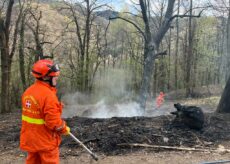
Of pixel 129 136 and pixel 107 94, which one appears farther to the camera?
pixel 107 94

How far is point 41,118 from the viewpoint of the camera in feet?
16.4

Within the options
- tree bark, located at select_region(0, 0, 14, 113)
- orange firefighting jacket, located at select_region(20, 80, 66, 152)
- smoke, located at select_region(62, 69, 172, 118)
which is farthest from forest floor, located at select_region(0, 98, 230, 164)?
smoke, located at select_region(62, 69, 172, 118)

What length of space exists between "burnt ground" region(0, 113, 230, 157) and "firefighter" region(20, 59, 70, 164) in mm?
2708

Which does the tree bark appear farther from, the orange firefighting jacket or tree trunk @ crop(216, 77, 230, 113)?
the orange firefighting jacket

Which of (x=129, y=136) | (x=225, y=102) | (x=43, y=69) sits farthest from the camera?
(x=225, y=102)

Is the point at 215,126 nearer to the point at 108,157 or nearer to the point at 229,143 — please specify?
the point at 229,143

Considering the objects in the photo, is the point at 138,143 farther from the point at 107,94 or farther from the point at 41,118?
the point at 107,94

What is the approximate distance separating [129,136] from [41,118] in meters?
3.80

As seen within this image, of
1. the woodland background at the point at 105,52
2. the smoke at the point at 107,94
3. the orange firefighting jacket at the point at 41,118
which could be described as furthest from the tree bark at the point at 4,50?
the orange firefighting jacket at the point at 41,118

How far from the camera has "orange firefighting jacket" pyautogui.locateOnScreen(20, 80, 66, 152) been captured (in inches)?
193

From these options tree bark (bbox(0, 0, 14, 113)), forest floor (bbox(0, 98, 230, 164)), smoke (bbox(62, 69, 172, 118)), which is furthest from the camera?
smoke (bbox(62, 69, 172, 118))

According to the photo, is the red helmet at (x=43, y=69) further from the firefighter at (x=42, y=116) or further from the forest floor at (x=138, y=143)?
the forest floor at (x=138, y=143)

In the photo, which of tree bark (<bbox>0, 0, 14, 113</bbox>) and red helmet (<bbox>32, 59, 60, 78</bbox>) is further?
tree bark (<bbox>0, 0, 14, 113</bbox>)

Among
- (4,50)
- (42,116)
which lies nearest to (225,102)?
(42,116)
